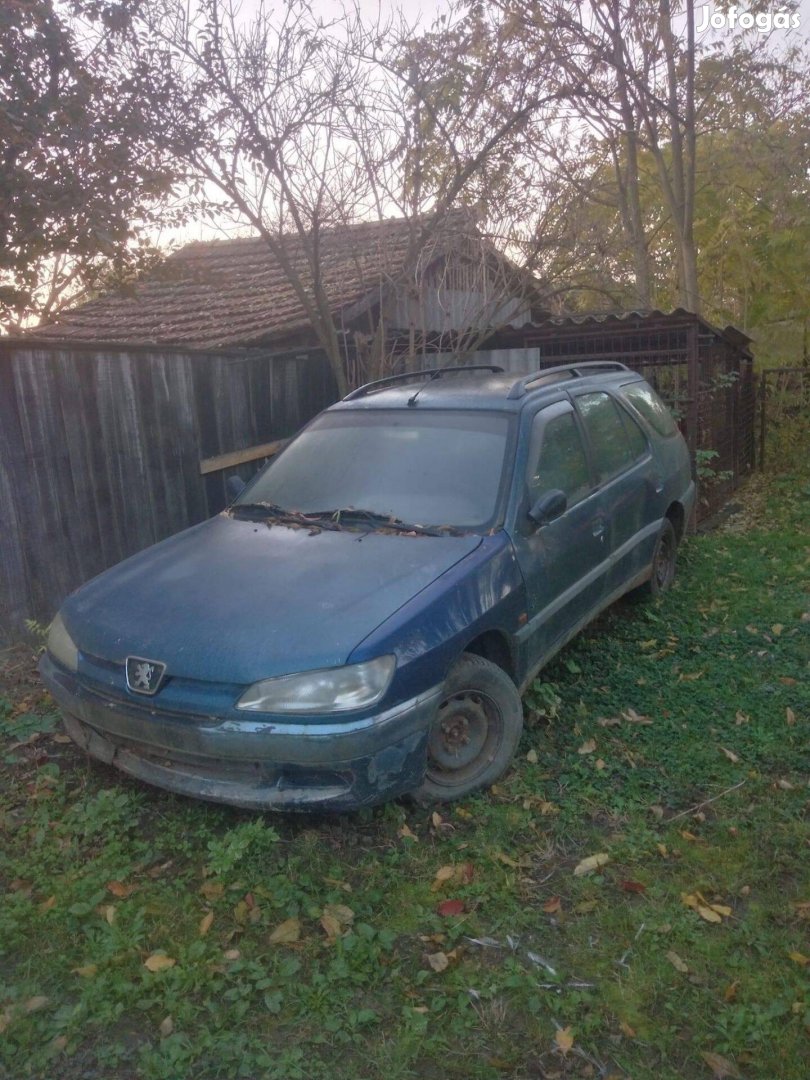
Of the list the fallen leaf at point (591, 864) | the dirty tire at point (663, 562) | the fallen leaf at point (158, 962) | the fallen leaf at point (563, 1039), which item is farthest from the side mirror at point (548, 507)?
the fallen leaf at point (158, 962)

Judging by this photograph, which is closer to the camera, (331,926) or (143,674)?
(331,926)

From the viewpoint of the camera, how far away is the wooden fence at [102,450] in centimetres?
555

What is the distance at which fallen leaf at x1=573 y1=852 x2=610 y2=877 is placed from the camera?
3512mm

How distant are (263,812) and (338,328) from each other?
19.6ft

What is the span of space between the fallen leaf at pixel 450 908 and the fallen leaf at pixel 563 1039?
2.01ft

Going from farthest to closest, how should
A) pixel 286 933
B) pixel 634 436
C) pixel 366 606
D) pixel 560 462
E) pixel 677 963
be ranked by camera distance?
1. pixel 634 436
2. pixel 560 462
3. pixel 366 606
4. pixel 286 933
5. pixel 677 963

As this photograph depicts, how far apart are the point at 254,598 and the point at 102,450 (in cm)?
286

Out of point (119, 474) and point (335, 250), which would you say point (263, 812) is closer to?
point (119, 474)

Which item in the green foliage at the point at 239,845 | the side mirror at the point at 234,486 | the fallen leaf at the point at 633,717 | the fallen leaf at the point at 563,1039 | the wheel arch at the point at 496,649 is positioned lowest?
the fallen leaf at the point at 563,1039

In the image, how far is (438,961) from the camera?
3.02 metres

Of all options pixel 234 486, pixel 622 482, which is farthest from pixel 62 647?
pixel 622 482

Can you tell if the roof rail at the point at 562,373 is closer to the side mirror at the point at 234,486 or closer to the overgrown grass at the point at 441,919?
the side mirror at the point at 234,486

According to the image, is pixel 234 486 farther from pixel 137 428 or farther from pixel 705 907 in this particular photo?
pixel 705 907

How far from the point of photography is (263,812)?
3.78 meters
